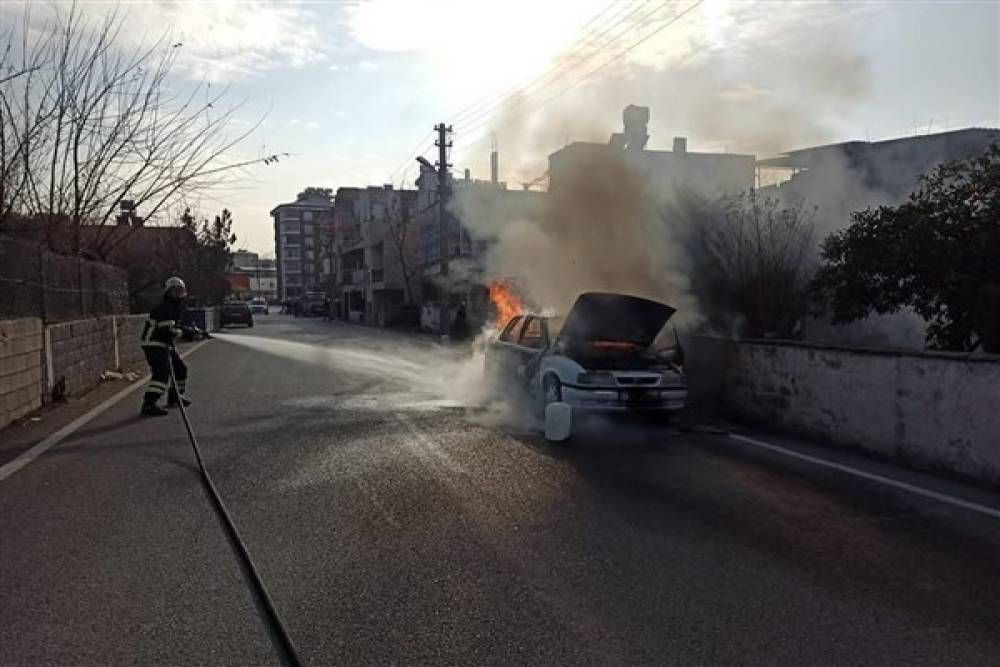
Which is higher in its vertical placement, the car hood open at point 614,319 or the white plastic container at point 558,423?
the car hood open at point 614,319

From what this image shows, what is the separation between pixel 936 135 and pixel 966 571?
22.7 metres

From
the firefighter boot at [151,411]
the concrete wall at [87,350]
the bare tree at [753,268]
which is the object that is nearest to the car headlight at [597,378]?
the bare tree at [753,268]

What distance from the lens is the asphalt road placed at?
3387 millimetres

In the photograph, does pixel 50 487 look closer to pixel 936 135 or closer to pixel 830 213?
pixel 830 213

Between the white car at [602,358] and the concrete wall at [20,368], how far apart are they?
18.3 ft

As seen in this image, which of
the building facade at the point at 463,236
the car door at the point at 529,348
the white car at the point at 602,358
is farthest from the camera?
the building facade at the point at 463,236

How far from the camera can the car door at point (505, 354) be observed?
10.5m

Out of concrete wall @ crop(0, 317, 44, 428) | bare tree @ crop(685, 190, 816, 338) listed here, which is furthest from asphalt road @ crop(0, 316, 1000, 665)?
bare tree @ crop(685, 190, 816, 338)

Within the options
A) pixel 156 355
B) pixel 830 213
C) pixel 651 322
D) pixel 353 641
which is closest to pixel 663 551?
pixel 353 641

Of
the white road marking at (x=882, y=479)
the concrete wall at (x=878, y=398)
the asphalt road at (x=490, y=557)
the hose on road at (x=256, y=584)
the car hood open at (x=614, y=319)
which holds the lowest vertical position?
the white road marking at (x=882, y=479)

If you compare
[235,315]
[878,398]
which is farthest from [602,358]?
[235,315]

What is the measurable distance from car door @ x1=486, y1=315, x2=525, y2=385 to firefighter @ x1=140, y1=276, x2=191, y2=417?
4.03m

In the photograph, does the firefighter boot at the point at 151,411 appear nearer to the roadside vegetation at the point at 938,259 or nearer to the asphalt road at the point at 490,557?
the asphalt road at the point at 490,557

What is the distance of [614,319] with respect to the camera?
9.38 m
